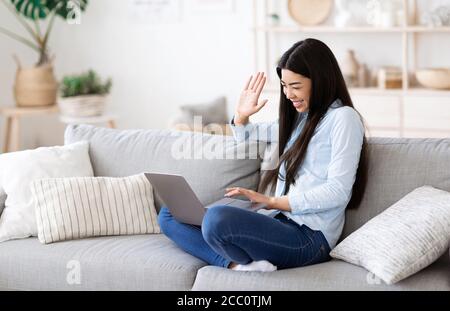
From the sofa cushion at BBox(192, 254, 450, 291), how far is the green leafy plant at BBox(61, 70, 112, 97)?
113 inches

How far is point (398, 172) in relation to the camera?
2902 mm

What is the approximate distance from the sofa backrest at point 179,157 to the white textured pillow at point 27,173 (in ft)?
0.29

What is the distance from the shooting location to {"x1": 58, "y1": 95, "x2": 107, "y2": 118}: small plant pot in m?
5.25

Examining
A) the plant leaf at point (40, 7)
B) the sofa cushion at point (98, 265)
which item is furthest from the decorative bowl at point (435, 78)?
the sofa cushion at point (98, 265)

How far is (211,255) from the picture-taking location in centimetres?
282

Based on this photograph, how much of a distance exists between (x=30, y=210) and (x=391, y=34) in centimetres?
311

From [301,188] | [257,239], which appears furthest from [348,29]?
[257,239]

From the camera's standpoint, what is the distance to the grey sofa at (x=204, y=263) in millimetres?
2584

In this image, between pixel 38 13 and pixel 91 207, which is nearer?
pixel 91 207

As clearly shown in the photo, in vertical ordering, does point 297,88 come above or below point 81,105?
above

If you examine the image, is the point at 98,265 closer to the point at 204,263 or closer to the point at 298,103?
the point at 204,263

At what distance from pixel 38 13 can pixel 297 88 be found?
122 inches

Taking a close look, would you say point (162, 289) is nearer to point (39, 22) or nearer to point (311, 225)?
point (311, 225)
